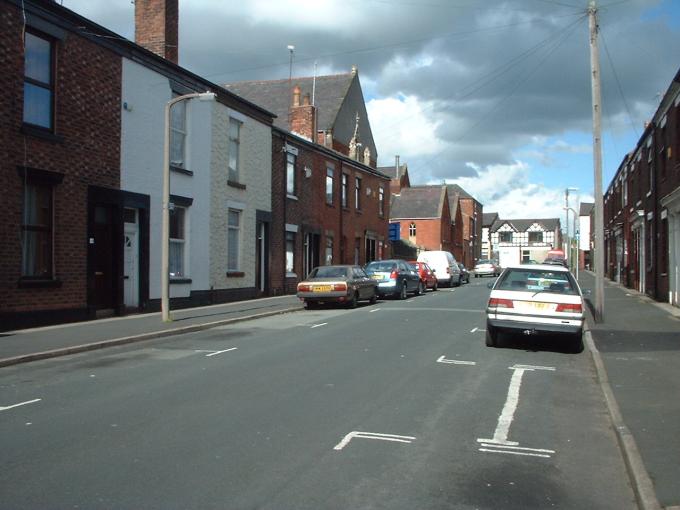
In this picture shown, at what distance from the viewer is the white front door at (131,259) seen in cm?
1736

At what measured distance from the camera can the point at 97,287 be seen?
53.3 feet

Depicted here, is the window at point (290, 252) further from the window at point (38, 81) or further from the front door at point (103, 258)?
the window at point (38, 81)

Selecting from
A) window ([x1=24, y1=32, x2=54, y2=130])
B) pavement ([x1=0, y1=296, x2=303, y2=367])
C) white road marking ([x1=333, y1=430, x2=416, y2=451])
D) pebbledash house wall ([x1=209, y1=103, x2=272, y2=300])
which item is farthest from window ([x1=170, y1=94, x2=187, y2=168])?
white road marking ([x1=333, y1=430, x2=416, y2=451])

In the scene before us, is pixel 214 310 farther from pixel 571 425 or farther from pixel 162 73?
pixel 571 425

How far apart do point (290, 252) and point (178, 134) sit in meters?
9.04

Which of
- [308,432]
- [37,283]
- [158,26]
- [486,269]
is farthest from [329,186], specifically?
[486,269]

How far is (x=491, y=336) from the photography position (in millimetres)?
12336

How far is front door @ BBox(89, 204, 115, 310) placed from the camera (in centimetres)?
1614

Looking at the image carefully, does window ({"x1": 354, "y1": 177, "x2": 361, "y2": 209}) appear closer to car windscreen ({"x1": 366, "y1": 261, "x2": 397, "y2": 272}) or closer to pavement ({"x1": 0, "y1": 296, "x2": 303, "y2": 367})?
car windscreen ({"x1": 366, "y1": 261, "x2": 397, "y2": 272})

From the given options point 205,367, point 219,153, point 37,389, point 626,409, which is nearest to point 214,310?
point 219,153

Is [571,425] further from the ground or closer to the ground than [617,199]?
closer to the ground

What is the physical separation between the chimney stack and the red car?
577 inches

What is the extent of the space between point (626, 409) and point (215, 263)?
15966 mm

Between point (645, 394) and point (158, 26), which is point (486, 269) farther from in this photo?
point (645, 394)
